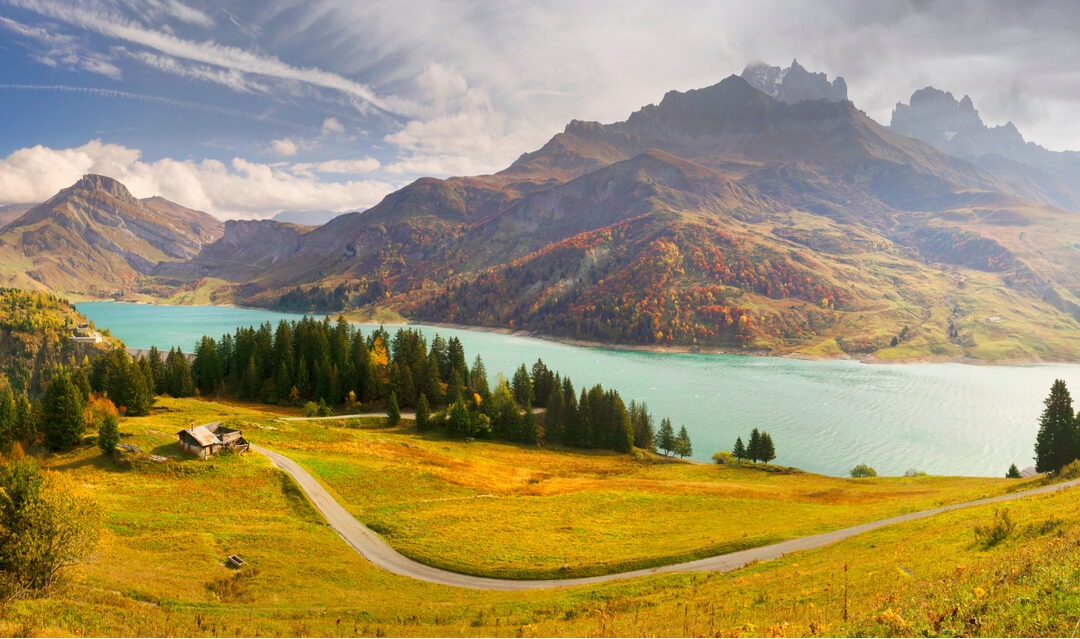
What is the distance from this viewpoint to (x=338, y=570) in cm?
3575

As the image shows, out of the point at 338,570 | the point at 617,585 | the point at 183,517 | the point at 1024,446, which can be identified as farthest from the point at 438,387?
the point at 1024,446

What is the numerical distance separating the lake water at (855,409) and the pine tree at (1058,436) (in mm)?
26215

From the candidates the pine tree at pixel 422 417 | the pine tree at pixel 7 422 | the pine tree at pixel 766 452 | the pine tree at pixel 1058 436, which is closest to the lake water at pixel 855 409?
the pine tree at pixel 766 452

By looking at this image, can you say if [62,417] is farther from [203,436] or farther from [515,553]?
[515,553]

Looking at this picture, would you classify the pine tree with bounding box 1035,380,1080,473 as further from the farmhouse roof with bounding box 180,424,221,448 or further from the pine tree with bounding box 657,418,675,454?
the farmhouse roof with bounding box 180,424,221,448

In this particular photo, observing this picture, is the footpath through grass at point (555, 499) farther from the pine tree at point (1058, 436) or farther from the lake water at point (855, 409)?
the lake water at point (855, 409)

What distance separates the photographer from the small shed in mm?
55688

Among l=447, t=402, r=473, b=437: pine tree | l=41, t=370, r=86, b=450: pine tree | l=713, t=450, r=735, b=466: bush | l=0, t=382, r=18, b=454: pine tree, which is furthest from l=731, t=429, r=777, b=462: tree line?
l=0, t=382, r=18, b=454: pine tree

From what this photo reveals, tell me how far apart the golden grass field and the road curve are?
1.09 metres

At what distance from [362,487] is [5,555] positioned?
32894 mm

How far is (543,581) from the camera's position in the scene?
1426 inches

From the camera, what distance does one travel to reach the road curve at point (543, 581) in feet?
118

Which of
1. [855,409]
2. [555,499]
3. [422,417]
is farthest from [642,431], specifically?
[855,409]

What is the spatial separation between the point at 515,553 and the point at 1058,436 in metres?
79.8
